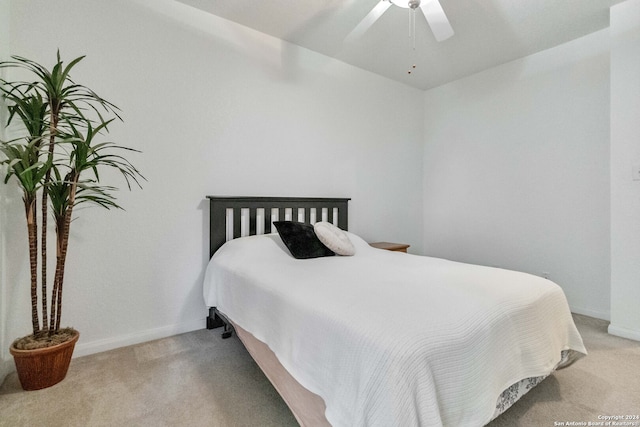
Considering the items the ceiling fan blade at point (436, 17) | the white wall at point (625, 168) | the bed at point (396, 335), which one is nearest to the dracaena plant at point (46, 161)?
the bed at point (396, 335)

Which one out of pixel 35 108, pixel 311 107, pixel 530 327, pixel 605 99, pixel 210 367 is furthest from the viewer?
pixel 311 107

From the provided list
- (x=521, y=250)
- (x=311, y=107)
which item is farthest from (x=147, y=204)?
(x=521, y=250)

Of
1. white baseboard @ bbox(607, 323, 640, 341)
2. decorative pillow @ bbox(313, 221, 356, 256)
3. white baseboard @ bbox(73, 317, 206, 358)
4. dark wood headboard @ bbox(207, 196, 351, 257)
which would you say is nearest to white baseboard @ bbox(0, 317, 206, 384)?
white baseboard @ bbox(73, 317, 206, 358)

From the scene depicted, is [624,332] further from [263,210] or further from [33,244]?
[33,244]

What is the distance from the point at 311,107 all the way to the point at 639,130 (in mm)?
2737

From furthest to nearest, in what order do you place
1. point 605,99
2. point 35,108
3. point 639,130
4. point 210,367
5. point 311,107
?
point 311,107 < point 605,99 < point 639,130 < point 210,367 < point 35,108

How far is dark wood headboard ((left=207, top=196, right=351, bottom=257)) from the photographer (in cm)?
250

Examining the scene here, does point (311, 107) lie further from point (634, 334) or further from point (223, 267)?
point (634, 334)

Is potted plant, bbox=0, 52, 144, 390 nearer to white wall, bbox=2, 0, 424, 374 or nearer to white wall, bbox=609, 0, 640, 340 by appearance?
white wall, bbox=2, 0, 424, 374

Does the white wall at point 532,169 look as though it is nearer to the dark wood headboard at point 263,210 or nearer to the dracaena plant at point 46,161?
the dark wood headboard at point 263,210

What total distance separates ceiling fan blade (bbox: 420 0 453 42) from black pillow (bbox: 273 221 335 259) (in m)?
1.73

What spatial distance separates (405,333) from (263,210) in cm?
203

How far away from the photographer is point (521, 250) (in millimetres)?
3289

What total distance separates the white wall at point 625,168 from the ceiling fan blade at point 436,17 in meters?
1.53
